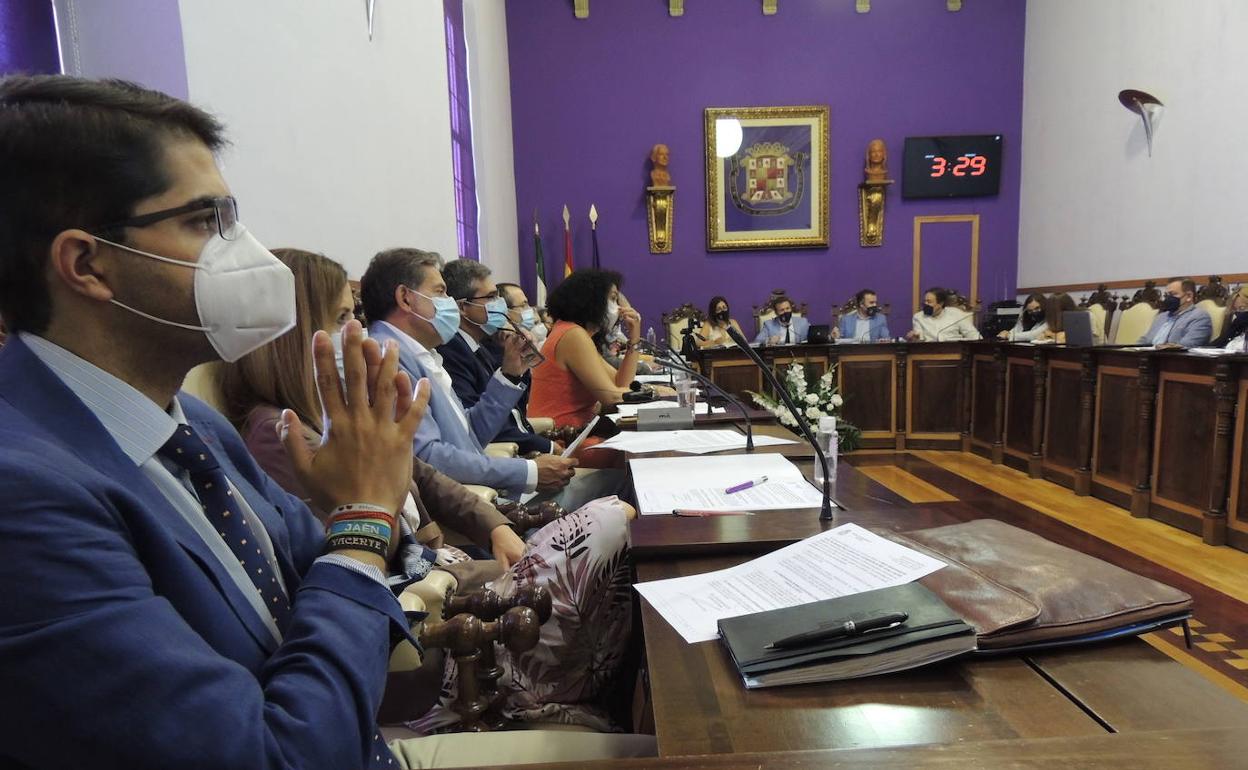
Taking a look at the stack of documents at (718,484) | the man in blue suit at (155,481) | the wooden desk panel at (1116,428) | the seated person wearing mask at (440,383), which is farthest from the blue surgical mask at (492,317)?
the wooden desk panel at (1116,428)

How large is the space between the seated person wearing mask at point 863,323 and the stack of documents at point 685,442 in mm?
5158

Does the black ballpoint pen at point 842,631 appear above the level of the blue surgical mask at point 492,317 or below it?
below

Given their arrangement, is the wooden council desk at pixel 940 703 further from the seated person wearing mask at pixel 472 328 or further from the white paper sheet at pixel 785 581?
the seated person wearing mask at pixel 472 328

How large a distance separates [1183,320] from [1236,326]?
0.84m

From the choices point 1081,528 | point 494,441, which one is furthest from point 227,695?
point 1081,528

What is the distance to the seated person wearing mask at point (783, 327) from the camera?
22.3ft

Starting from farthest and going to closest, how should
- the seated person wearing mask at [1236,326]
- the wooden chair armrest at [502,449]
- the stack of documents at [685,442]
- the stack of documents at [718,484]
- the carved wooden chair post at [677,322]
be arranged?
the carved wooden chair post at [677,322]
the seated person wearing mask at [1236,326]
the wooden chair armrest at [502,449]
the stack of documents at [685,442]
the stack of documents at [718,484]

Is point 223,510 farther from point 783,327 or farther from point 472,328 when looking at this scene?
point 783,327

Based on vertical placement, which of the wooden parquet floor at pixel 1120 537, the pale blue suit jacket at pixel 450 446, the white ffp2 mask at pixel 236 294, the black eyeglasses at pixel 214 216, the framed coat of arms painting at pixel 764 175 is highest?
the framed coat of arms painting at pixel 764 175

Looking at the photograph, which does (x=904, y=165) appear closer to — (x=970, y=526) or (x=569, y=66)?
(x=569, y=66)

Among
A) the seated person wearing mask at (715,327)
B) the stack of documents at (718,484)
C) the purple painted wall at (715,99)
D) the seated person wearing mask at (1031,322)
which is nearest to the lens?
the stack of documents at (718,484)

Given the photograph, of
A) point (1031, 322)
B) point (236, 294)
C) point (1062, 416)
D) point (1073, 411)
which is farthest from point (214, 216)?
point (1031, 322)

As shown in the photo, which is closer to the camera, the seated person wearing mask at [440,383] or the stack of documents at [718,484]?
the stack of documents at [718,484]

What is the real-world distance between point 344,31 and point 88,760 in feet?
9.14
